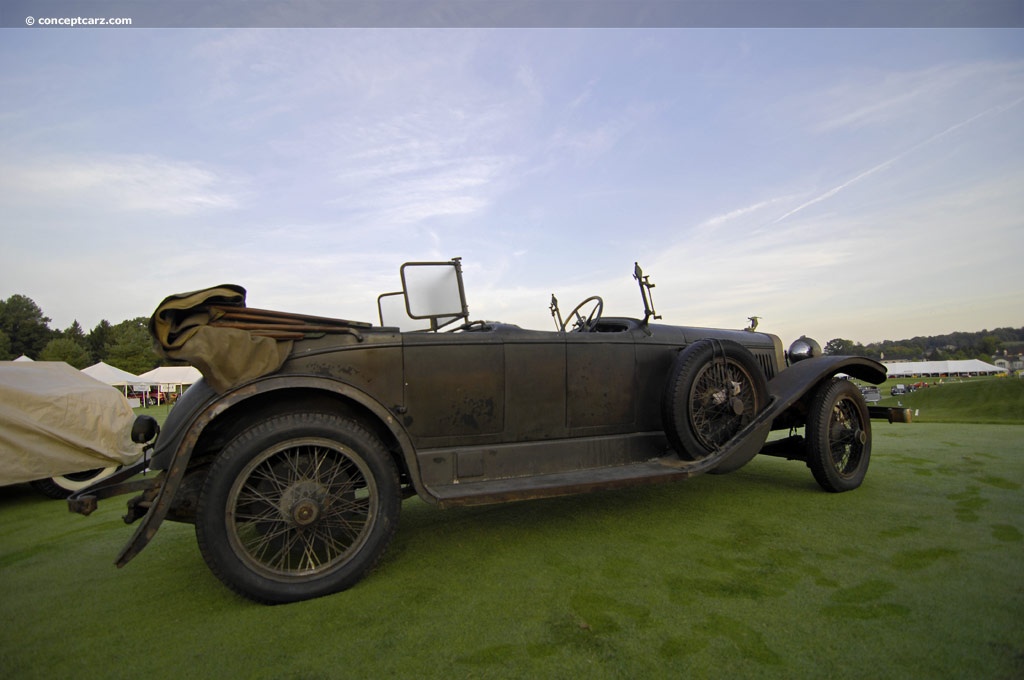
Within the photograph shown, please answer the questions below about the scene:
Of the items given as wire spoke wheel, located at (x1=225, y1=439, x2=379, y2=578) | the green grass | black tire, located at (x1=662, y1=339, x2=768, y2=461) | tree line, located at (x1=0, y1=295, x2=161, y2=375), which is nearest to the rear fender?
wire spoke wheel, located at (x1=225, y1=439, x2=379, y2=578)

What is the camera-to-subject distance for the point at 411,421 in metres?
3.08

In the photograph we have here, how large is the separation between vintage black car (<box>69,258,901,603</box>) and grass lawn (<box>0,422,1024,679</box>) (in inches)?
13.5

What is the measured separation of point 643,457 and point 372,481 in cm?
A: 202

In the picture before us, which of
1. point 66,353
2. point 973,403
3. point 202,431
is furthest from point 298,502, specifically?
point 66,353

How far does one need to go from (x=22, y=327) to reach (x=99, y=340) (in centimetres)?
805

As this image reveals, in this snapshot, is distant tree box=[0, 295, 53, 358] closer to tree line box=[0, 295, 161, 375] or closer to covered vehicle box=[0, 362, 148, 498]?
tree line box=[0, 295, 161, 375]

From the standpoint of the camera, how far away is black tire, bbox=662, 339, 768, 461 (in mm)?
3605

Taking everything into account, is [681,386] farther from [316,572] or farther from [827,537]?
[316,572]

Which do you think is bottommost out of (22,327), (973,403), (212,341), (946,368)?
(946,368)

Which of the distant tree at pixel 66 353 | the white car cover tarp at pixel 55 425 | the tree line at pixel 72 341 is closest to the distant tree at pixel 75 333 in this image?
the tree line at pixel 72 341

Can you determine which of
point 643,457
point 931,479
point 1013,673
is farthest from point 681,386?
point 931,479

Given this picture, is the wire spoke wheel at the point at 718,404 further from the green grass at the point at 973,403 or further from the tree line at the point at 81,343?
the tree line at the point at 81,343

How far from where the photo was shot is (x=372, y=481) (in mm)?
2686

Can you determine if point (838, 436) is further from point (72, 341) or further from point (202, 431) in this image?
point (72, 341)
